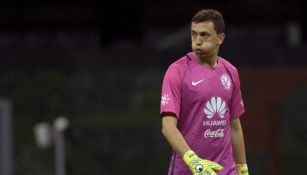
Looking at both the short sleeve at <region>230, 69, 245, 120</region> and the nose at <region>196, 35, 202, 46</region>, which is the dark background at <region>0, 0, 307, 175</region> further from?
the nose at <region>196, 35, 202, 46</region>

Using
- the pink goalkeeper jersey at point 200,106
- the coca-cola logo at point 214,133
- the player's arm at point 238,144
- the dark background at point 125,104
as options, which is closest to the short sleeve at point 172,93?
the pink goalkeeper jersey at point 200,106

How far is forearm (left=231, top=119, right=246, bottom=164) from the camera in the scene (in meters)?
8.03

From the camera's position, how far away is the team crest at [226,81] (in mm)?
7719

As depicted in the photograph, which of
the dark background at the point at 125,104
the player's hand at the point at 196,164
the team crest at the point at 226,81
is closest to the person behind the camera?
the player's hand at the point at 196,164

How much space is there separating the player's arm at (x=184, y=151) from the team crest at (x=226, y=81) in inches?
22.7

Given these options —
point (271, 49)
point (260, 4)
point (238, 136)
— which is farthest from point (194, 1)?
point (238, 136)

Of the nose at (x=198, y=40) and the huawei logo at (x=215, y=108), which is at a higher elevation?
the nose at (x=198, y=40)

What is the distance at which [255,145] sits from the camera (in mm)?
16531

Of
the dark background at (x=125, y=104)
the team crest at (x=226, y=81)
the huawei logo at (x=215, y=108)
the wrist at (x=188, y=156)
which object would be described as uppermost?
the team crest at (x=226, y=81)

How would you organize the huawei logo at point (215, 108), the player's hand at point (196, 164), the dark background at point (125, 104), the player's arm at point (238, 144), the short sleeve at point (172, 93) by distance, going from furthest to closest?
the dark background at point (125, 104)
the player's arm at point (238, 144)
the huawei logo at point (215, 108)
the short sleeve at point (172, 93)
the player's hand at point (196, 164)

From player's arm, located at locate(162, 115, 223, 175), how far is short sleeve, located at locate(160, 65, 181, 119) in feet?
0.32

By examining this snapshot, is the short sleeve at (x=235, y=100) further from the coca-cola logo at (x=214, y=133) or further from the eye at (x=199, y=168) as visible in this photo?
the eye at (x=199, y=168)

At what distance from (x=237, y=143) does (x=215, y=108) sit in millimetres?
541

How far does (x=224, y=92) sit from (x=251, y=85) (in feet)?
28.8
